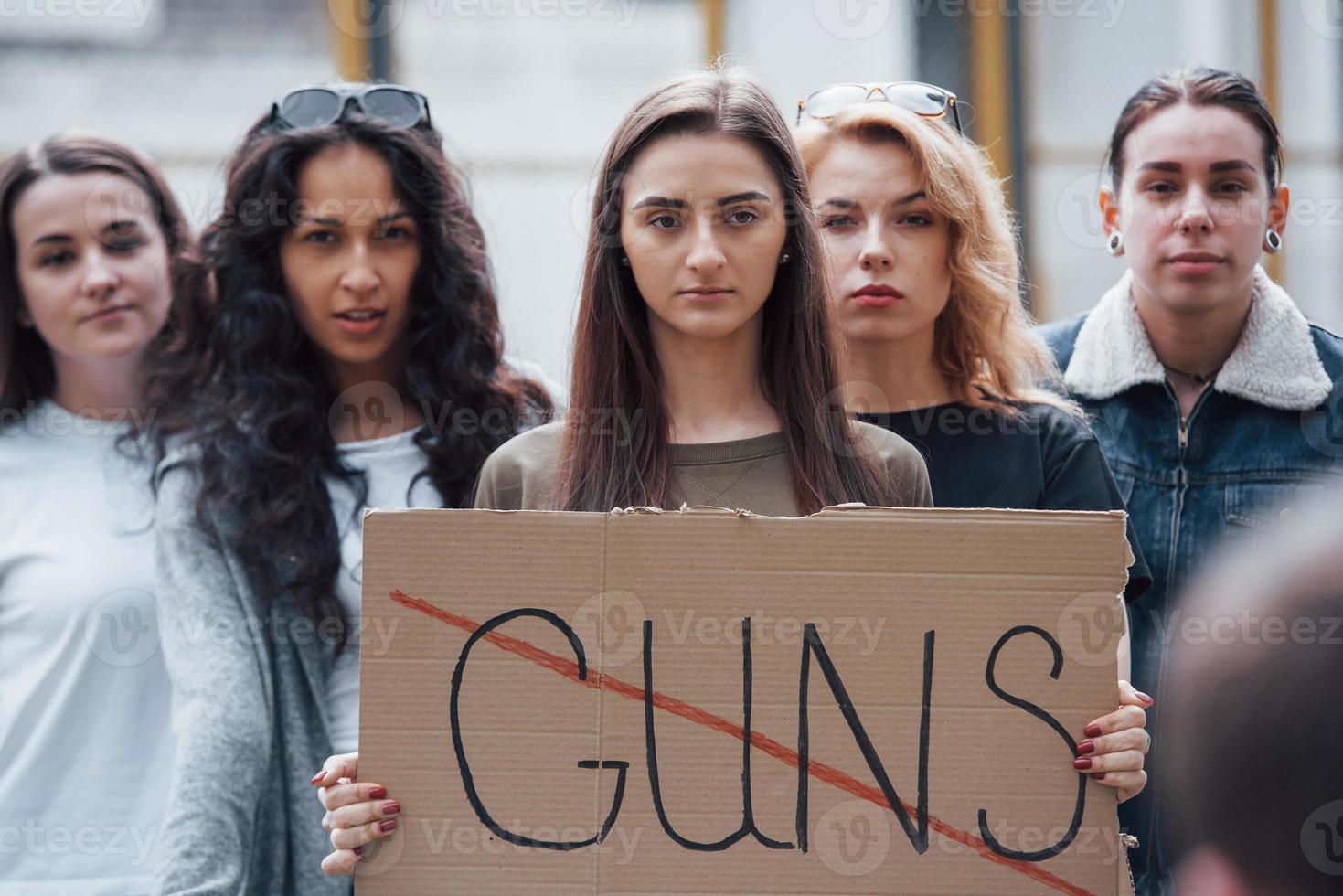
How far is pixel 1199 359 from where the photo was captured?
255 centimetres

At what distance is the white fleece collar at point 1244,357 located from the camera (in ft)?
7.99

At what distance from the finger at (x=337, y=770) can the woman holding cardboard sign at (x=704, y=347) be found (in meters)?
0.46

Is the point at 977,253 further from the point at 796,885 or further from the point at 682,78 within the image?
the point at 796,885

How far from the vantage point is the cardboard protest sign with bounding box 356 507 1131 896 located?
62.4 inches

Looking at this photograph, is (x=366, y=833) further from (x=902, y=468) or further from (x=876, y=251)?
(x=876, y=251)

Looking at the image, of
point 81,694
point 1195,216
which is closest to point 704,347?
point 1195,216

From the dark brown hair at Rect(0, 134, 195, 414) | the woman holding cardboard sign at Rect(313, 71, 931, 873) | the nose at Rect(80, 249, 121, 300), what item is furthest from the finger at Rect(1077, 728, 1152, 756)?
the nose at Rect(80, 249, 121, 300)

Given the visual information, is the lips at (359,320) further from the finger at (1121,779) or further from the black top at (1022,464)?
the finger at (1121,779)

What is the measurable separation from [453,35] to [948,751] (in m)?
4.00

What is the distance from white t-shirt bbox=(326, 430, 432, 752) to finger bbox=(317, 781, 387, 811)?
0.58 metres

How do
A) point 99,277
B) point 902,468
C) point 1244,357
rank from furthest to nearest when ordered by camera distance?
point 99,277 → point 1244,357 → point 902,468

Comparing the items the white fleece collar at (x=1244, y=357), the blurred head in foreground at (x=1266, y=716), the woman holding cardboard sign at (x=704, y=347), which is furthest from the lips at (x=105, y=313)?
the blurred head in foreground at (x=1266, y=716)

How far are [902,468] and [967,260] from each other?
0.56m

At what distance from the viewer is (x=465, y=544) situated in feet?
5.38
